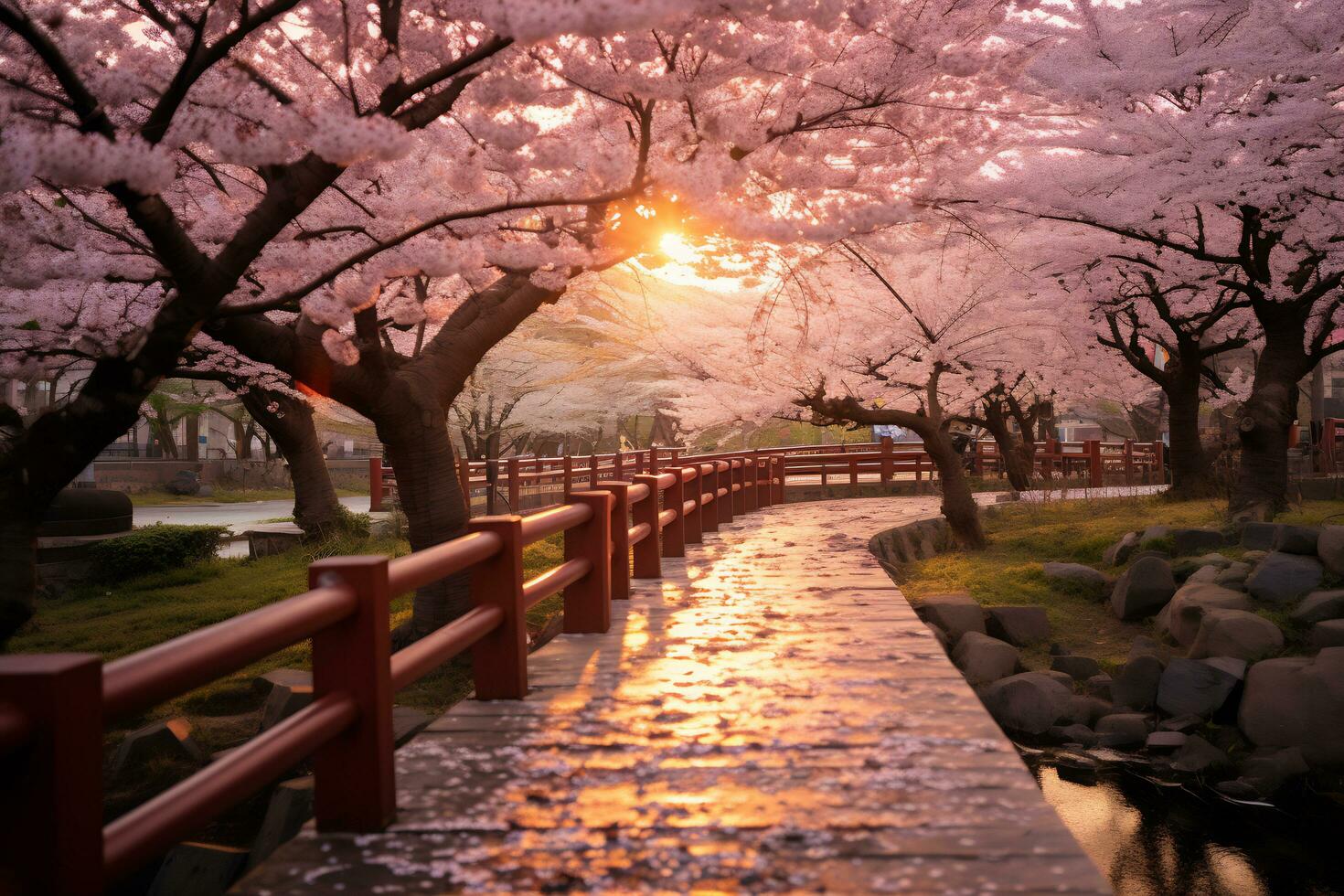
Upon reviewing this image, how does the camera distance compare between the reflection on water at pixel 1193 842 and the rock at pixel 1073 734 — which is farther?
the rock at pixel 1073 734

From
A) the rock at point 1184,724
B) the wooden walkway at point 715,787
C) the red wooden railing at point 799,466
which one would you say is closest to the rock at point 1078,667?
the rock at point 1184,724

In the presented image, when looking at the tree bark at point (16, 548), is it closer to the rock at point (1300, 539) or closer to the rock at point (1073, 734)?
the rock at point (1073, 734)

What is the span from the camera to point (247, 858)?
5555mm

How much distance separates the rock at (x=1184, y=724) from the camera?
8.81 m

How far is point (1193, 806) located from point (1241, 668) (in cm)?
187

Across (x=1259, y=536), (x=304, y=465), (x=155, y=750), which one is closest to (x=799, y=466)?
(x=304, y=465)

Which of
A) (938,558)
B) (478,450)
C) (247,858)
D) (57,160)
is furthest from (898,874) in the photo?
(478,450)

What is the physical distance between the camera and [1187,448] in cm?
1830

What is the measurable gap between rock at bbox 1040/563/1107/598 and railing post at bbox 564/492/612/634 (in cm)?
841

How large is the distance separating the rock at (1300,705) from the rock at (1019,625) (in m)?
2.95

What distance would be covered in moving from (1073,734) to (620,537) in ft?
15.1

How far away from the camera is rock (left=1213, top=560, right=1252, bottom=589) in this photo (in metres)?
11.0

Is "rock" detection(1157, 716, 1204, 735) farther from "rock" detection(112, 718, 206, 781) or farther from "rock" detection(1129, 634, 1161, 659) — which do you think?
"rock" detection(112, 718, 206, 781)

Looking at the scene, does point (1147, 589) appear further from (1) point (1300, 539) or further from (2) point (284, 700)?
(2) point (284, 700)
